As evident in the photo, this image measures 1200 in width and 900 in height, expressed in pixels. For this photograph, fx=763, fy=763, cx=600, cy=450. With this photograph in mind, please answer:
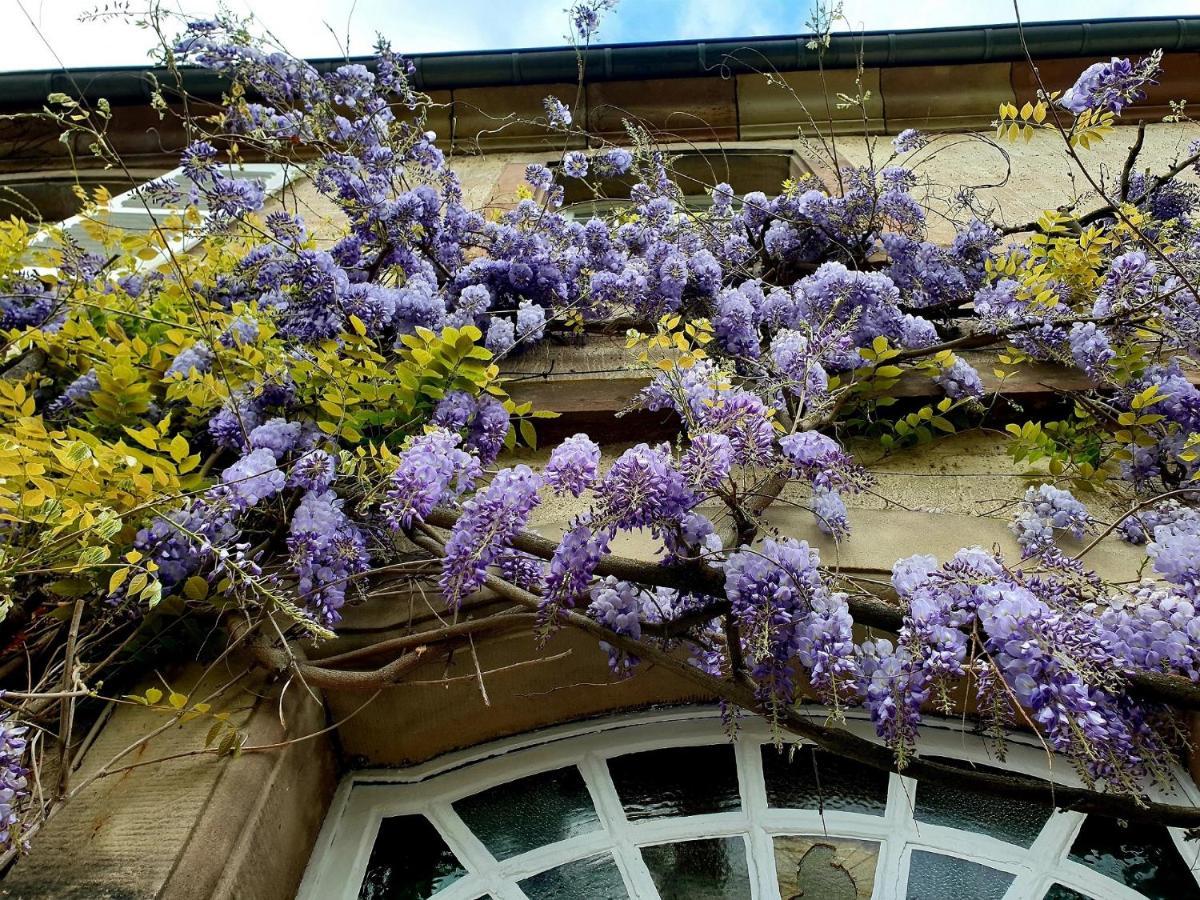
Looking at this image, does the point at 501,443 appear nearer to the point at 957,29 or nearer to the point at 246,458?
the point at 246,458

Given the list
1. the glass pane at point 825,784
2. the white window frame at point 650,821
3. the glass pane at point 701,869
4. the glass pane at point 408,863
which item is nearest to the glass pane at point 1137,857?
the white window frame at point 650,821

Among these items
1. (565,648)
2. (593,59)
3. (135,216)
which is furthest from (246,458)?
(593,59)

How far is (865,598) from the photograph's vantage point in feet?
5.74

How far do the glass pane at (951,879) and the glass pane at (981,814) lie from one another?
A: 0.27 feet

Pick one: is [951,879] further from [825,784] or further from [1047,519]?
[1047,519]

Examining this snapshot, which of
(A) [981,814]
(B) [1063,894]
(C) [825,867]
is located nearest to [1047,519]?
(A) [981,814]

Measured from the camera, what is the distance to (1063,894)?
1.83 m

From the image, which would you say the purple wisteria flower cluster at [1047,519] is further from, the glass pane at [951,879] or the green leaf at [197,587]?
the green leaf at [197,587]

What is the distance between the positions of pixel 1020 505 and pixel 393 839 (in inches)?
79.7

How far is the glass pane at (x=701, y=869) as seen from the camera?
6.10 feet

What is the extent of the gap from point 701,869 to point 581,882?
0.99 ft

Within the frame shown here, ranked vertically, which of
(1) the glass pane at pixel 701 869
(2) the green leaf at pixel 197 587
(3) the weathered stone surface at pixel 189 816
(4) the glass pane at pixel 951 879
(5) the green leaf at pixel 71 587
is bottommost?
(3) the weathered stone surface at pixel 189 816

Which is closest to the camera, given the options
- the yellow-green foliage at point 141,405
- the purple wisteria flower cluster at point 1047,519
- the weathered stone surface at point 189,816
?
the weathered stone surface at point 189,816

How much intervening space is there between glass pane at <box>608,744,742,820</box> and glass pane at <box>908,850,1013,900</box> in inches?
17.8
